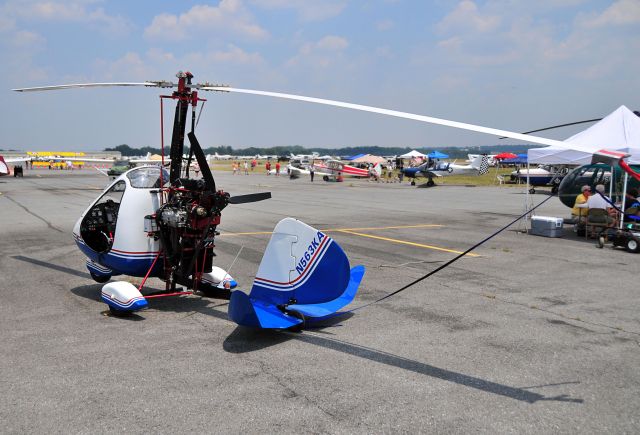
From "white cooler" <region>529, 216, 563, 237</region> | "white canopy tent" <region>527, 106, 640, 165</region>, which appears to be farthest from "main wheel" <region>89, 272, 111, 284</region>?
"white cooler" <region>529, 216, 563, 237</region>

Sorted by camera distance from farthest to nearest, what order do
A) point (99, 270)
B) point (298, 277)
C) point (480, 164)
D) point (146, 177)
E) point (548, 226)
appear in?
point (480, 164) → point (548, 226) → point (99, 270) → point (146, 177) → point (298, 277)

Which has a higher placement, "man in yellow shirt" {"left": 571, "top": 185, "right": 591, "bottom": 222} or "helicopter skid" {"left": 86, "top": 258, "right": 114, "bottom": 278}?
"man in yellow shirt" {"left": 571, "top": 185, "right": 591, "bottom": 222}

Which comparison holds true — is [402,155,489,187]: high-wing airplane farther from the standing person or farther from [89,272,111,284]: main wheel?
[89,272,111,284]: main wheel

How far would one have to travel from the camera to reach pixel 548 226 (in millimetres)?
15172

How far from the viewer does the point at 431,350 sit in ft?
19.2

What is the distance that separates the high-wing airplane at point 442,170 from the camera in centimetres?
4148

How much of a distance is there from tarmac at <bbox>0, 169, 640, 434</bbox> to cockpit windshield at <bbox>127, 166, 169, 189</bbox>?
1.85 meters

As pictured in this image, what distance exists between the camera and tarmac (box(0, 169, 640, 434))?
14.0 feet

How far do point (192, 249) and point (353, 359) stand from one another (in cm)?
306

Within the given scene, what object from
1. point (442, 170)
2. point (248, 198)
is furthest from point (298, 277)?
point (442, 170)

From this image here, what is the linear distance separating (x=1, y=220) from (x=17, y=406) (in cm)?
1601

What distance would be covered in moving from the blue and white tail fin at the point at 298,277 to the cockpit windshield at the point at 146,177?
246 cm

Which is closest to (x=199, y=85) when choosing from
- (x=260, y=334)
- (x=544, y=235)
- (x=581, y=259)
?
(x=260, y=334)

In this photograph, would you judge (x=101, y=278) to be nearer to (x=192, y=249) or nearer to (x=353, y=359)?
(x=192, y=249)
